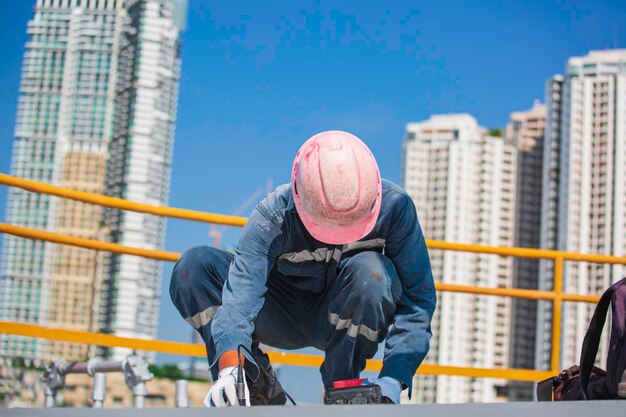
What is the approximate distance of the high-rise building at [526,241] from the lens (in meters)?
71.5

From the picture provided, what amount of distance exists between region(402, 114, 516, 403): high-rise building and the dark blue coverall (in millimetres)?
69172

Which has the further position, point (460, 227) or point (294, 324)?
point (460, 227)

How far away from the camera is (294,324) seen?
2.21m

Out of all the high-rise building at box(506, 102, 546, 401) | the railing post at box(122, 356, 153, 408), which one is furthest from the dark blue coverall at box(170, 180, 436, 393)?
the high-rise building at box(506, 102, 546, 401)

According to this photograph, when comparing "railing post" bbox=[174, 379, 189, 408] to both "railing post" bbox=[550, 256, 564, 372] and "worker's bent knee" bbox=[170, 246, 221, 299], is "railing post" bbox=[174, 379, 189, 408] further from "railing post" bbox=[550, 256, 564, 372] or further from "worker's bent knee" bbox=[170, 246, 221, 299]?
"railing post" bbox=[550, 256, 564, 372]

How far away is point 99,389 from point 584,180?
64.5m

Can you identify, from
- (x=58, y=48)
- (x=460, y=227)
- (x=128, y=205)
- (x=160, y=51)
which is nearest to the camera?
(x=128, y=205)

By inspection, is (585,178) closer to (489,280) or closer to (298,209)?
(489,280)

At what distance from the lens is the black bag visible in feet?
6.39

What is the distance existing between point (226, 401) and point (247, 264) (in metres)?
0.33

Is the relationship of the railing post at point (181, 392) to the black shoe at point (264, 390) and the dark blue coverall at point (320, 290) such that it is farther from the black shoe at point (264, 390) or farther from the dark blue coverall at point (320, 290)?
the black shoe at point (264, 390)

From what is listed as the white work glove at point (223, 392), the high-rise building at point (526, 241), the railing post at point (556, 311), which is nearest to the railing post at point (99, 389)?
the white work glove at point (223, 392)

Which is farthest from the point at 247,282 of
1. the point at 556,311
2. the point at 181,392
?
the point at 556,311

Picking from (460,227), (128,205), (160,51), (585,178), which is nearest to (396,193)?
(128,205)
